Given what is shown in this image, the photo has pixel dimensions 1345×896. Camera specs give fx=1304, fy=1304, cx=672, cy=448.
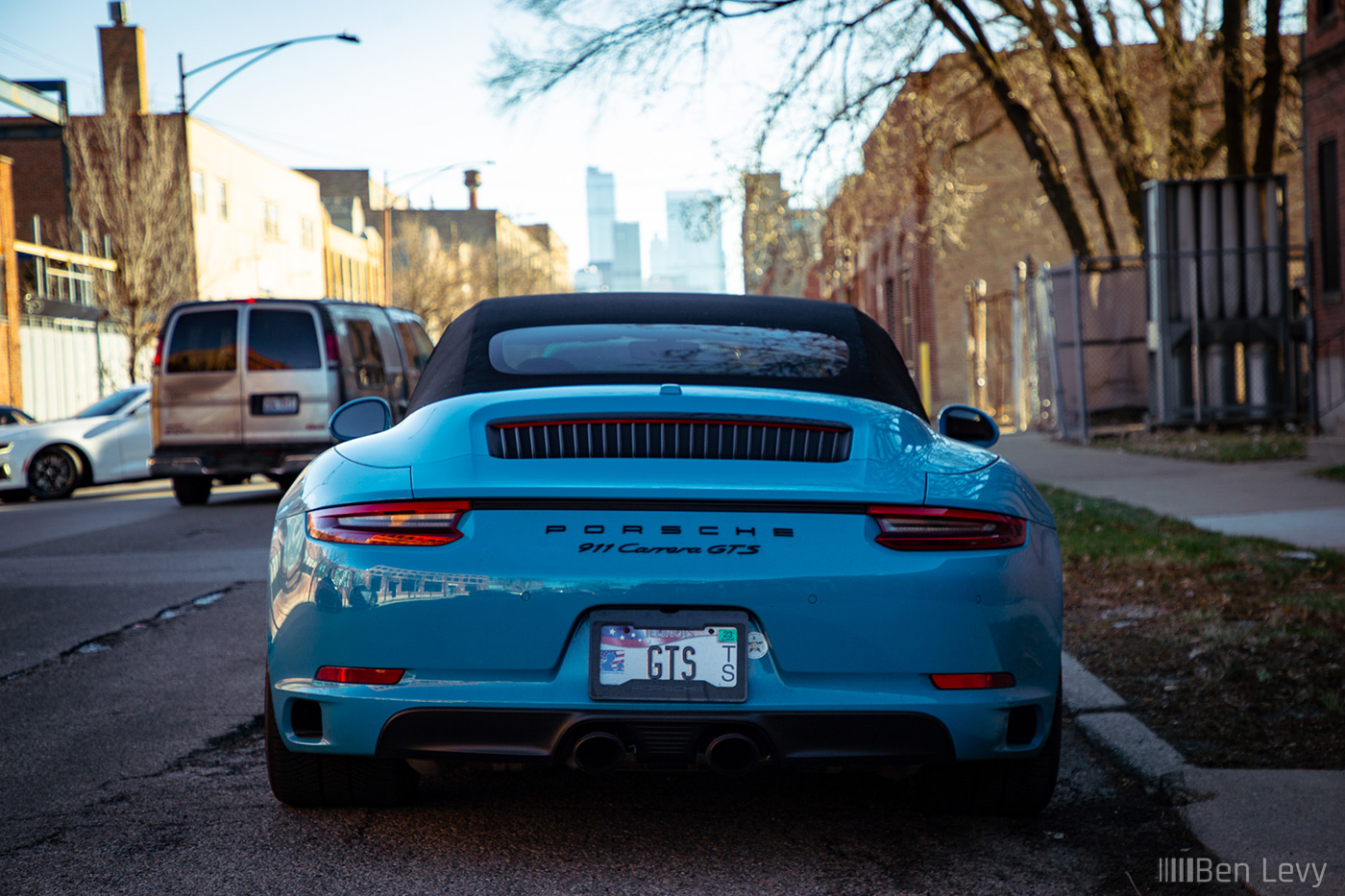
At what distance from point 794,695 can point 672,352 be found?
1296 mm

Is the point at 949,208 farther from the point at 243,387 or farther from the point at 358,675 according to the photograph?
the point at 358,675

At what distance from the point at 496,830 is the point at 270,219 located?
4828cm

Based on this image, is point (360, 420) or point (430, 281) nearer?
point (360, 420)

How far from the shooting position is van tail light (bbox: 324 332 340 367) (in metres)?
13.7

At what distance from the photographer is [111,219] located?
28.8 meters

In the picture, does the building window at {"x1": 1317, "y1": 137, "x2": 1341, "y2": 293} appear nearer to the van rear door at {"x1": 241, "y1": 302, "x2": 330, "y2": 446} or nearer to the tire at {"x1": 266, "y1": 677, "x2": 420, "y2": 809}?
the van rear door at {"x1": 241, "y1": 302, "x2": 330, "y2": 446}

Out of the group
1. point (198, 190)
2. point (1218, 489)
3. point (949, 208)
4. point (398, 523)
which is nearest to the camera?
point (398, 523)

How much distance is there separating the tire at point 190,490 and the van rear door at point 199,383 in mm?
691

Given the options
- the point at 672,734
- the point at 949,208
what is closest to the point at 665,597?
the point at 672,734

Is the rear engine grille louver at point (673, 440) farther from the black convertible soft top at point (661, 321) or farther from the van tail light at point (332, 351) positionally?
the van tail light at point (332, 351)

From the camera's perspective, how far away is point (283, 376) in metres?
13.6

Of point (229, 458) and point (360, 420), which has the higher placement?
point (360, 420)

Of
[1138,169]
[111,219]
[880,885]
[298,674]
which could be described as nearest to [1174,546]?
[880,885]

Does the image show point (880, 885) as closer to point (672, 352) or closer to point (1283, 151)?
point (672, 352)
